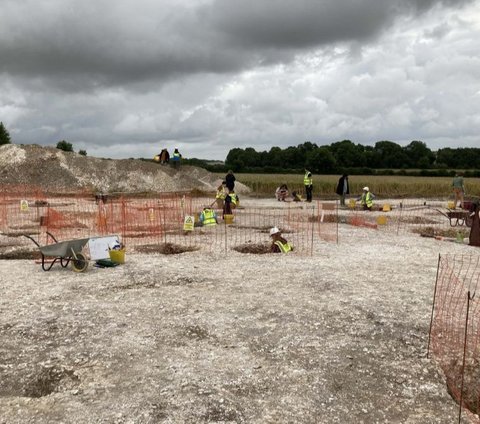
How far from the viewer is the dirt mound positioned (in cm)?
3828

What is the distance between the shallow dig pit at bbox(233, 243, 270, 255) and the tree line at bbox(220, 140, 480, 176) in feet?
203

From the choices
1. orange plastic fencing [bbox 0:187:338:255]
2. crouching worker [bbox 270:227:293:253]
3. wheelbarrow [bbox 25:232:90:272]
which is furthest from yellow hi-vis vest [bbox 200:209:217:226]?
wheelbarrow [bbox 25:232:90:272]

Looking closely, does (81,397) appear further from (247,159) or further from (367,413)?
(247,159)

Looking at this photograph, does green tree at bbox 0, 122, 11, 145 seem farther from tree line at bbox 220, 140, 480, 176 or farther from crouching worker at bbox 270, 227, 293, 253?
crouching worker at bbox 270, 227, 293, 253

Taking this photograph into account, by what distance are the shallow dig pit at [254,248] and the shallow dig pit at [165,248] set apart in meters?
1.27

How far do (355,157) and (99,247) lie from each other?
3595 inches

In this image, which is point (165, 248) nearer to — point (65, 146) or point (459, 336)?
point (459, 336)

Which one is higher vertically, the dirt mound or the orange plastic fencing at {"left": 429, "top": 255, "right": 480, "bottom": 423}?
the dirt mound

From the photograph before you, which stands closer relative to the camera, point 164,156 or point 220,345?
A: point 220,345

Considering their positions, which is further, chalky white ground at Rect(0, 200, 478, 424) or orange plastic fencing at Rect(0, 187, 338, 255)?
orange plastic fencing at Rect(0, 187, 338, 255)

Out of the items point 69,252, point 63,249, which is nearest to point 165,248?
point 69,252

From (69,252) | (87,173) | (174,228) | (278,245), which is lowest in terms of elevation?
(174,228)

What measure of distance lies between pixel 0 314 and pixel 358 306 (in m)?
5.94

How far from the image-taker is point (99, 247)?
10867 millimetres
